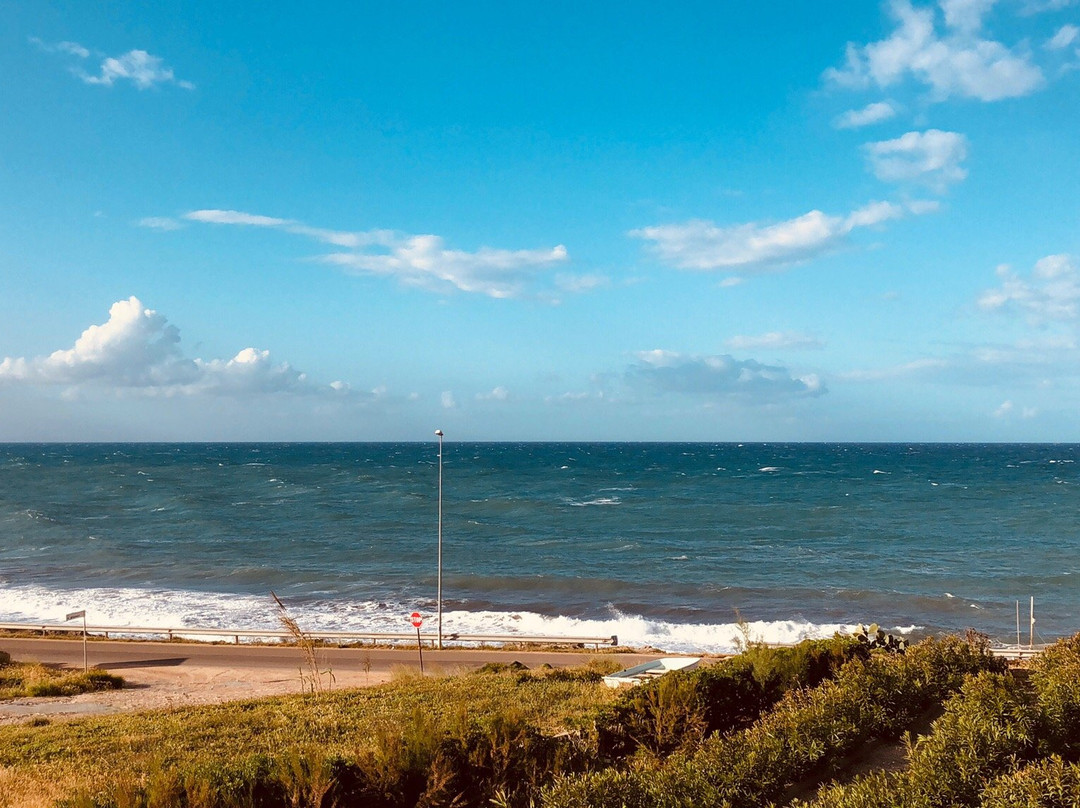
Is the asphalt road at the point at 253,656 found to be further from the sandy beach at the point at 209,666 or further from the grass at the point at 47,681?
the grass at the point at 47,681

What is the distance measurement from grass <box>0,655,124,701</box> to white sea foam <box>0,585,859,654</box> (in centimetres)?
759

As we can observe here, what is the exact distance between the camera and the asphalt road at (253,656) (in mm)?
28484

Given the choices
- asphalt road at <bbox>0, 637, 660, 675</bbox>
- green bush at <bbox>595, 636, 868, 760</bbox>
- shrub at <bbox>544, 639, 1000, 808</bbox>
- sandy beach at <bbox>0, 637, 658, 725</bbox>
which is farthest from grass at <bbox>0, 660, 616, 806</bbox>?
asphalt road at <bbox>0, 637, 660, 675</bbox>

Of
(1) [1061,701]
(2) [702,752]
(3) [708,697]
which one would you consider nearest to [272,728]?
(3) [708,697]

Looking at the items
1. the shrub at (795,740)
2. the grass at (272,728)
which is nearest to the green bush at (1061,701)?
the shrub at (795,740)

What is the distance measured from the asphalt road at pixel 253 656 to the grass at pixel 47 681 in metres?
2.09

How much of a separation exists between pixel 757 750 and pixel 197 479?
120 m

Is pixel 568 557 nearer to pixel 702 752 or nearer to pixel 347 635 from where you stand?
pixel 347 635

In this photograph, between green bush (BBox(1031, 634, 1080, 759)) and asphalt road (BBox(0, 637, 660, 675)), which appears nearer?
green bush (BBox(1031, 634, 1080, 759))

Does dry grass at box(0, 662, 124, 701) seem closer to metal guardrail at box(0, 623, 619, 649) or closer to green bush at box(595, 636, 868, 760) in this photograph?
metal guardrail at box(0, 623, 619, 649)

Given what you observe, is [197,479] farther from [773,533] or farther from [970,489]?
[970,489]

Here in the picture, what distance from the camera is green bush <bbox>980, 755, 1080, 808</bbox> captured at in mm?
6172

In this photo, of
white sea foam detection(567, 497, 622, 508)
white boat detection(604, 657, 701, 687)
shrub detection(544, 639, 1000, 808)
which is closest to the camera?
shrub detection(544, 639, 1000, 808)

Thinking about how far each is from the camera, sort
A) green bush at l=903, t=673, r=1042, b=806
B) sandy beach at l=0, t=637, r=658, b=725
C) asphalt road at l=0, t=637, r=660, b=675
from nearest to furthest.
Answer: green bush at l=903, t=673, r=1042, b=806 < sandy beach at l=0, t=637, r=658, b=725 < asphalt road at l=0, t=637, r=660, b=675
